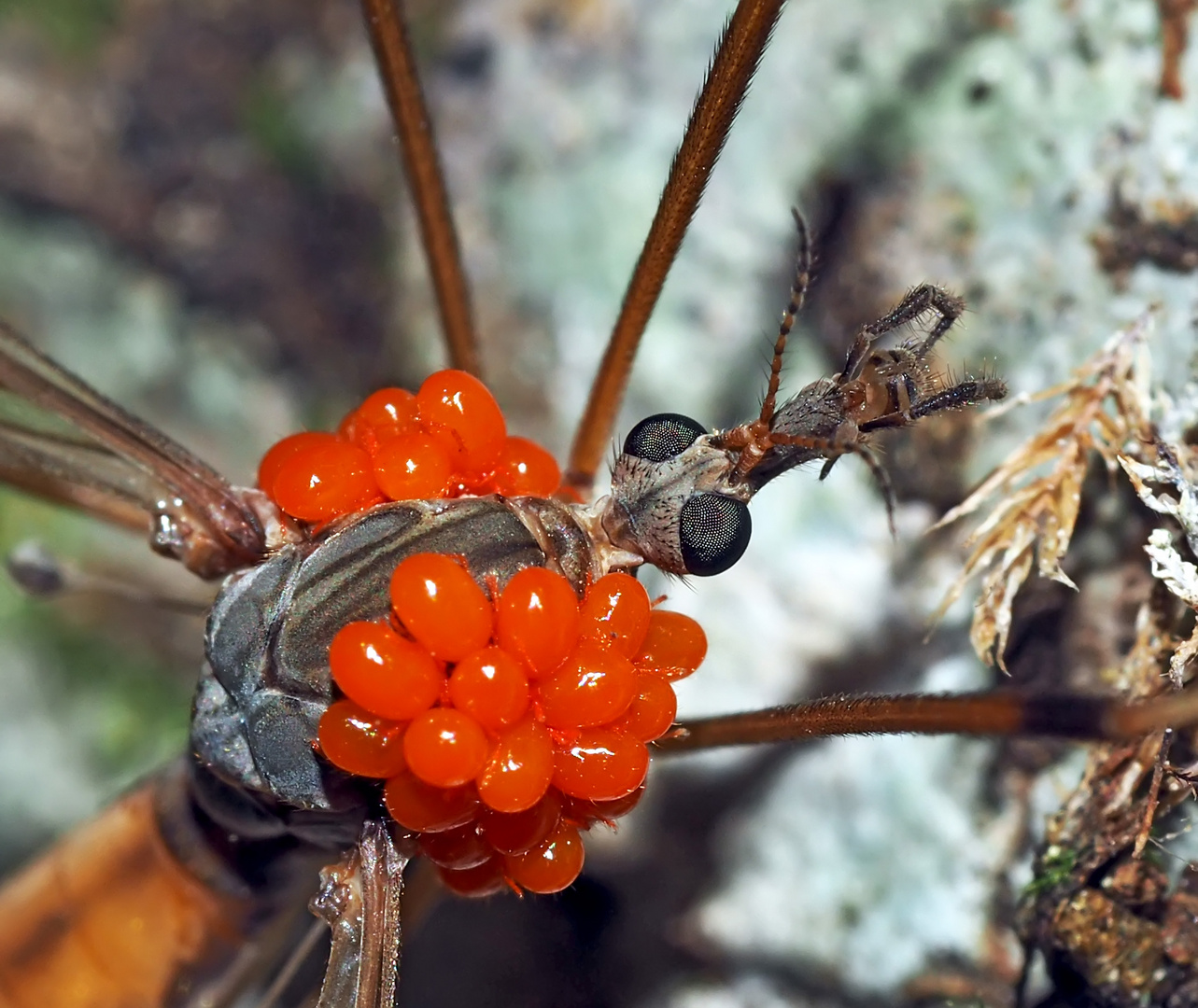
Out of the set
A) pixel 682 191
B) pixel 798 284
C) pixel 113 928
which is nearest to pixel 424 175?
pixel 682 191

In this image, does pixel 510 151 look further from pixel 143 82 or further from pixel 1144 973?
pixel 1144 973

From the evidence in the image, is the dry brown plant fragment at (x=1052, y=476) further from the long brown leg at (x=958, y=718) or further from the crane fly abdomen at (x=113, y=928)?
the crane fly abdomen at (x=113, y=928)

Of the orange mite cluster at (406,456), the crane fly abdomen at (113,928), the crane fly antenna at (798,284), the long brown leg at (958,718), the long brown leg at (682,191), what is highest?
the long brown leg at (682,191)

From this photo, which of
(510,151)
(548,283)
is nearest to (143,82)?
(510,151)

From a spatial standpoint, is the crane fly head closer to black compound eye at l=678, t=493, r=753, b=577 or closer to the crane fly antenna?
black compound eye at l=678, t=493, r=753, b=577

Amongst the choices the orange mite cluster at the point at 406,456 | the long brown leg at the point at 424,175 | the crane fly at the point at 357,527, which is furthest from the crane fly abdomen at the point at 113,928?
the long brown leg at the point at 424,175

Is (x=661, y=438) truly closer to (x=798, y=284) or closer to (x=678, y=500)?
(x=678, y=500)
